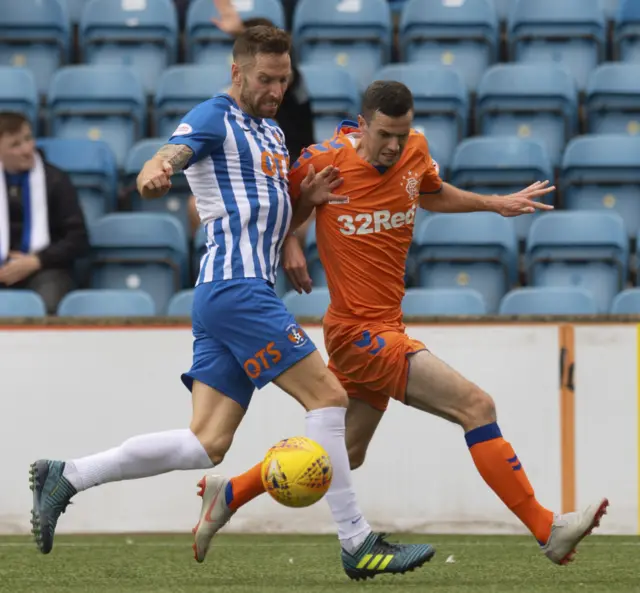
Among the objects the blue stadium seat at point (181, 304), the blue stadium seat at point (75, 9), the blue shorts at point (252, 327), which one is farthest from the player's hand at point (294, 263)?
the blue stadium seat at point (75, 9)

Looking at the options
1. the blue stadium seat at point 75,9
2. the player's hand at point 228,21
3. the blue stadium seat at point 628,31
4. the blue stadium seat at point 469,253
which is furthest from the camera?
the blue stadium seat at point 75,9

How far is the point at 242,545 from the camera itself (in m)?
6.62

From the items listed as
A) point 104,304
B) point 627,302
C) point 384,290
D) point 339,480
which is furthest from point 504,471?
point 104,304

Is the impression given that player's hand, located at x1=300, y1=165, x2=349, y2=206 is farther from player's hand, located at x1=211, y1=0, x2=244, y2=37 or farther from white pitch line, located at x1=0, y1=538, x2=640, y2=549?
white pitch line, located at x1=0, y1=538, x2=640, y2=549

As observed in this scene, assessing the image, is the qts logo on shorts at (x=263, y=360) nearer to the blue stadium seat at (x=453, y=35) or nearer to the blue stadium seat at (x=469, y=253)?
the blue stadium seat at (x=469, y=253)

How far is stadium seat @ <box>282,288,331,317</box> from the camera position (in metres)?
7.55

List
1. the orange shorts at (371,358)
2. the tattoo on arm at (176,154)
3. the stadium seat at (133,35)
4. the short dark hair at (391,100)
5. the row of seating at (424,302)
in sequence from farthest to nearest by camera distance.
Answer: the stadium seat at (133,35)
the row of seating at (424,302)
the orange shorts at (371,358)
the short dark hair at (391,100)
the tattoo on arm at (176,154)

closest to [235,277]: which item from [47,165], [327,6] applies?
[47,165]

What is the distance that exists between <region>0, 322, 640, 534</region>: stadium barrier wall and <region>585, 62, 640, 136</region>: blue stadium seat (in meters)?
2.87

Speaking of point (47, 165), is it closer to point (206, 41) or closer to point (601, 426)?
point (206, 41)

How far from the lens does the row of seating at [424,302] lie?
7.60 meters

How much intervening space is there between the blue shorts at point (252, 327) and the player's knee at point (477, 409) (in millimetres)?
607

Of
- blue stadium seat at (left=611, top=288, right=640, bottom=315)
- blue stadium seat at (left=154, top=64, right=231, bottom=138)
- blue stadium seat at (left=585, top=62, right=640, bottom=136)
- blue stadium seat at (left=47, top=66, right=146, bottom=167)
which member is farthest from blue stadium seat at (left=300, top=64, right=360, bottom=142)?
blue stadium seat at (left=611, top=288, right=640, bottom=315)

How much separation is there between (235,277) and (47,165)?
3543 millimetres
